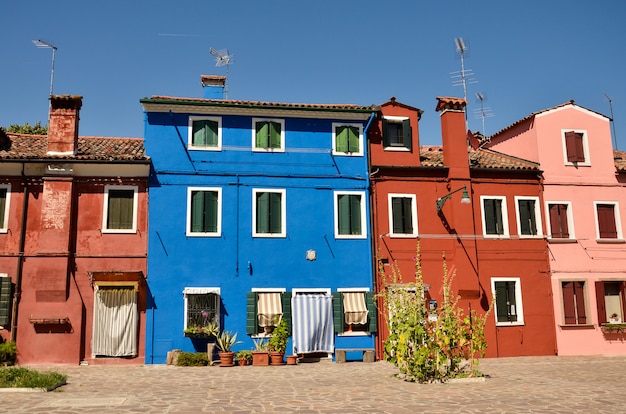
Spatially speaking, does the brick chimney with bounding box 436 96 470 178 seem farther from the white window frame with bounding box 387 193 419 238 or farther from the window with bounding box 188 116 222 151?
the window with bounding box 188 116 222 151

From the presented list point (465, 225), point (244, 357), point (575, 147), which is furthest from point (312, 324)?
point (575, 147)

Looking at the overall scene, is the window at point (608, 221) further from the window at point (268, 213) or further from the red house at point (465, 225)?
the window at point (268, 213)

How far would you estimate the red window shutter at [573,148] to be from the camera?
2275 cm

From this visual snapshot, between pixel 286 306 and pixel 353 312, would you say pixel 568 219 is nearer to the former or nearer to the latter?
pixel 353 312

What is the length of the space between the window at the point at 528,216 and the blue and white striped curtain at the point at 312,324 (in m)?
8.34

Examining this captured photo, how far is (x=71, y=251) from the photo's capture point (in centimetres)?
1877

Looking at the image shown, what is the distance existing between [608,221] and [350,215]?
10.7m

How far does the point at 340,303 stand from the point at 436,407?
30.7 ft

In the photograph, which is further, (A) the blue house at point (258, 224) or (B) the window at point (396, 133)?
(B) the window at point (396, 133)

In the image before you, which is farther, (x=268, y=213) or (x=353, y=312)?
(x=268, y=213)

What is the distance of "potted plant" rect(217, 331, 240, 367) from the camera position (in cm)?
1791

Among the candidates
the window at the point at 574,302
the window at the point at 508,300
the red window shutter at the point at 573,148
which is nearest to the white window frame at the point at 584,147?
the red window shutter at the point at 573,148

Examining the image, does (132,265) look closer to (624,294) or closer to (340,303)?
(340,303)

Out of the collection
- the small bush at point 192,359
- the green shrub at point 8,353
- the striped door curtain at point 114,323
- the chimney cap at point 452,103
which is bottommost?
the small bush at point 192,359
